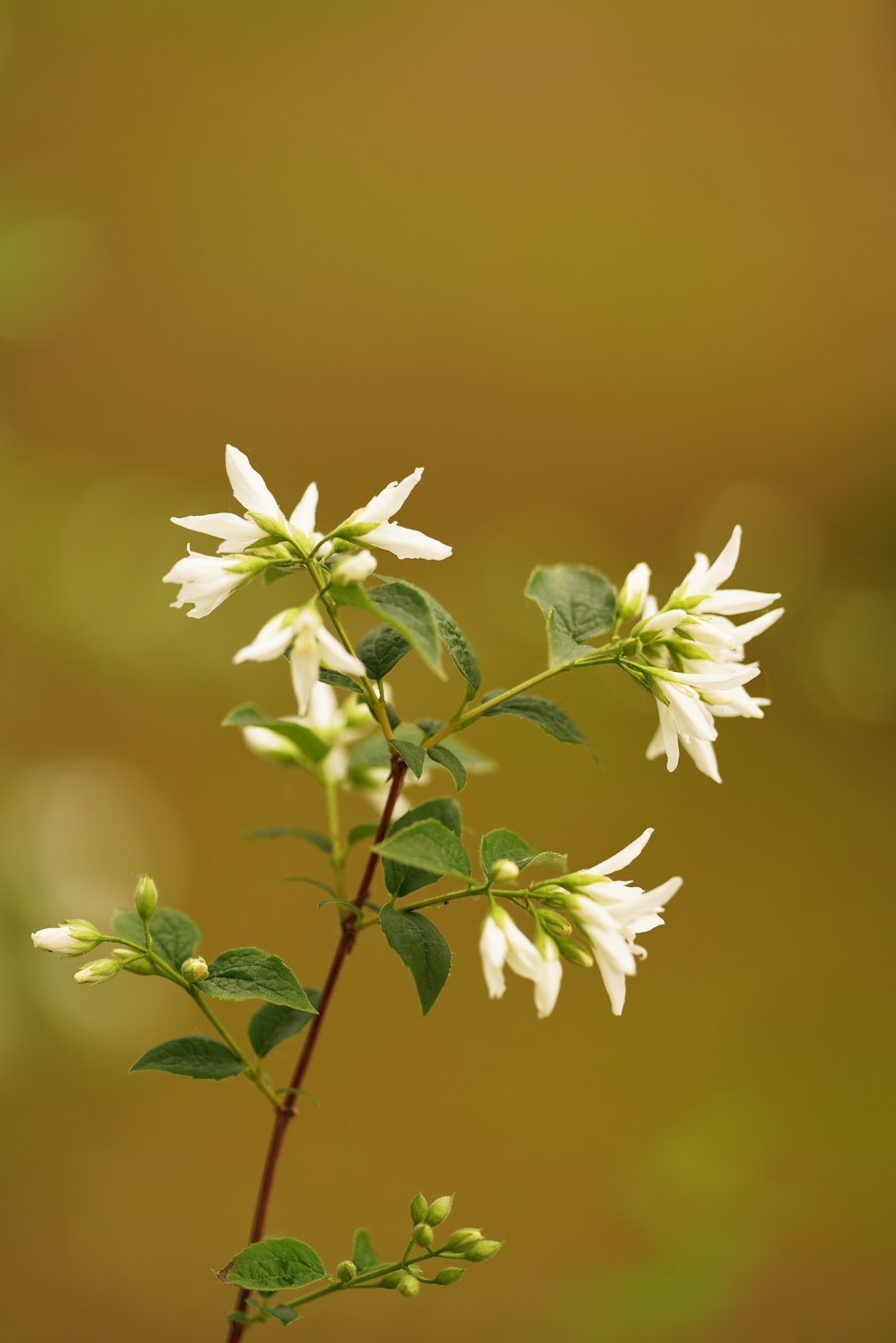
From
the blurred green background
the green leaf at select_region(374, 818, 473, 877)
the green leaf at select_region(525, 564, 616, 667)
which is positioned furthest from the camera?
the blurred green background

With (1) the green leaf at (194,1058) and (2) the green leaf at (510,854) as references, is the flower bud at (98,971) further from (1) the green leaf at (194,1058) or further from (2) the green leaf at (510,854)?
(2) the green leaf at (510,854)

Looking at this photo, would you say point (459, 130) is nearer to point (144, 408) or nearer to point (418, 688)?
point (144, 408)

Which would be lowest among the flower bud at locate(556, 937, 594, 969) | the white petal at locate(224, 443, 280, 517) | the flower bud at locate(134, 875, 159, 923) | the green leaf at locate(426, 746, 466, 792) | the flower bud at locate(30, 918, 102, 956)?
the flower bud at locate(556, 937, 594, 969)

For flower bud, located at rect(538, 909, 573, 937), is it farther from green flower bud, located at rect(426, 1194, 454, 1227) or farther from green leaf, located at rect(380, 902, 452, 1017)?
green flower bud, located at rect(426, 1194, 454, 1227)

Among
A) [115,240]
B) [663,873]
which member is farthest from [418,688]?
[115,240]

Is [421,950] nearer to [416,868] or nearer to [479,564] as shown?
[416,868]

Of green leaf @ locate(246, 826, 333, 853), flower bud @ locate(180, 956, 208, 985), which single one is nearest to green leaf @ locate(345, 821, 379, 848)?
green leaf @ locate(246, 826, 333, 853)
